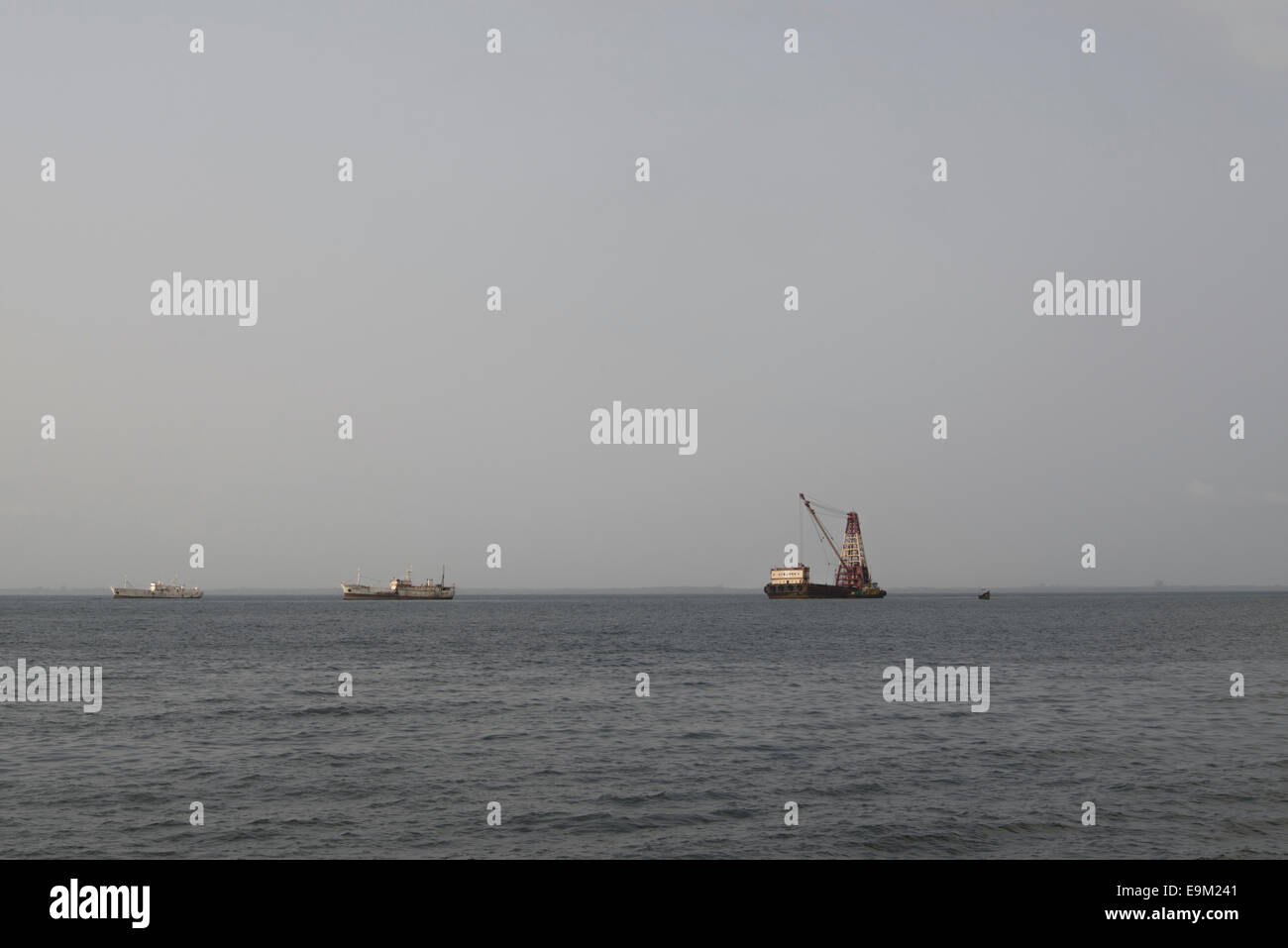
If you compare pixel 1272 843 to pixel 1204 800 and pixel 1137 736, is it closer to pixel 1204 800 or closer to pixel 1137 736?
pixel 1204 800

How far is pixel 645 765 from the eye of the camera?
3119 centimetres

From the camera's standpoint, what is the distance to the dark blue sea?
74.3 feet

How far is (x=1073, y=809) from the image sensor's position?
2525cm

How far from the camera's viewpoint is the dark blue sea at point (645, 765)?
22.7m

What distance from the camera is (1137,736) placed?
121ft

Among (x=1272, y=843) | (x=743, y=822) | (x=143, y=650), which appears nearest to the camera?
(x=1272, y=843)
